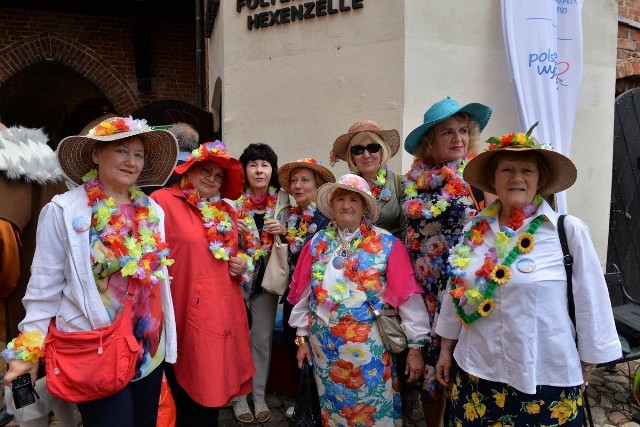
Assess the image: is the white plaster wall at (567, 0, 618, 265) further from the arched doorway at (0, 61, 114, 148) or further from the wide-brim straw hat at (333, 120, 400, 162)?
the arched doorway at (0, 61, 114, 148)

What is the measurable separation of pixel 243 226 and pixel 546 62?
3245 mm

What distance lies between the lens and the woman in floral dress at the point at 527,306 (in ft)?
6.29

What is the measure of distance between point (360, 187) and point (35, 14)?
30.0ft

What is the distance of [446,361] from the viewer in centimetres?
231

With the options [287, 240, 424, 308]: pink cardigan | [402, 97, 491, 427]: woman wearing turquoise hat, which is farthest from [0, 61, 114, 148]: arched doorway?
[287, 240, 424, 308]: pink cardigan

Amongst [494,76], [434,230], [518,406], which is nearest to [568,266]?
[518,406]

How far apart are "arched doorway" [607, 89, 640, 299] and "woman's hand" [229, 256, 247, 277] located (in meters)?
4.84

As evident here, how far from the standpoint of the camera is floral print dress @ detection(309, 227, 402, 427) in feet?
8.10

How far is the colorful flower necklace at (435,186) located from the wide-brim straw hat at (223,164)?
1.06 m

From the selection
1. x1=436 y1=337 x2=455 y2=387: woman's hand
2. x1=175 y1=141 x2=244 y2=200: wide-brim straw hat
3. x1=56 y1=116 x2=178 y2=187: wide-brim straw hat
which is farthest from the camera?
x1=175 y1=141 x2=244 y2=200: wide-brim straw hat

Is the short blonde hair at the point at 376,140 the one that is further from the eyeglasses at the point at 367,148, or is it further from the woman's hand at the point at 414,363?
the woman's hand at the point at 414,363

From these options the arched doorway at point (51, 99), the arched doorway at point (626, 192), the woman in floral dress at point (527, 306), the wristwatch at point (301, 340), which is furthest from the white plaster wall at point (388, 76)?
the arched doorway at point (51, 99)

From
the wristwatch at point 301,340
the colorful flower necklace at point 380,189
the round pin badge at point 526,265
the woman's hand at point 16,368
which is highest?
the colorful flower necklace at point 380,189

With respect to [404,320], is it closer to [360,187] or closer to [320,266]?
[320,266]
